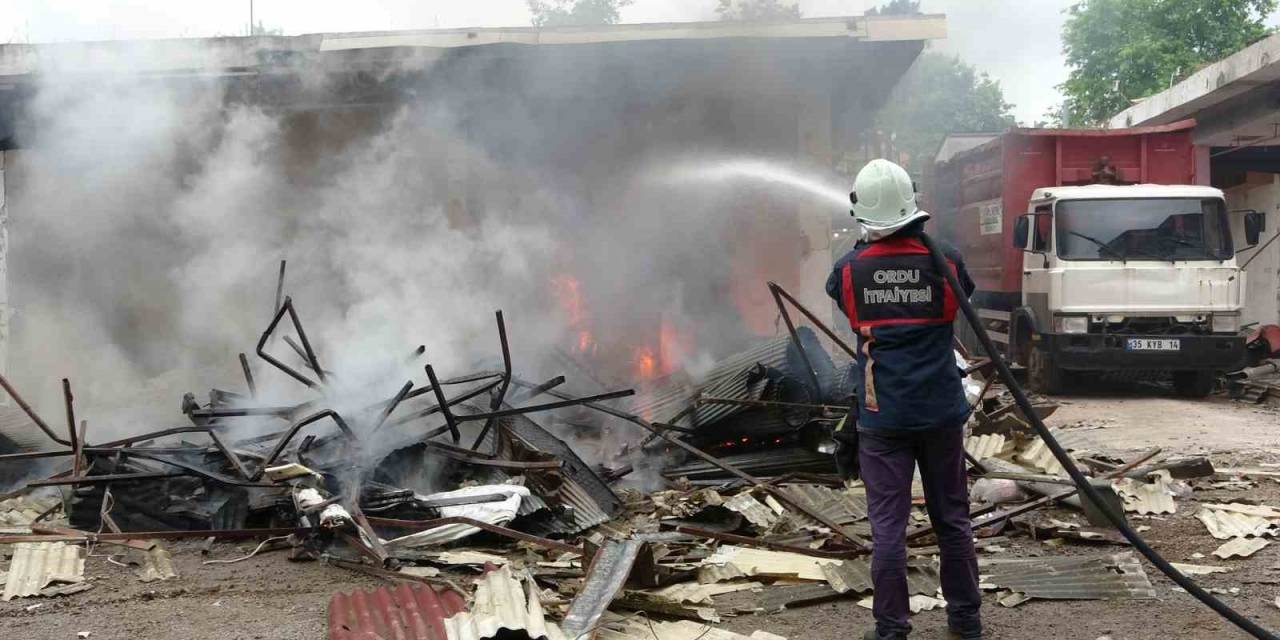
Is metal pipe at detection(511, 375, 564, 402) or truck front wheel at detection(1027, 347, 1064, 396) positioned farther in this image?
truck front wheel at detection(1027, 347, 1064, 396)

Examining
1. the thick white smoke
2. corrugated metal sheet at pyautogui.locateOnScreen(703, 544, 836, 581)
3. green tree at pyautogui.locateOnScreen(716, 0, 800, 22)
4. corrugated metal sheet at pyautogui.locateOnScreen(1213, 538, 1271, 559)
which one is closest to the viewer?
corrugated metal sheet at pyautogui.locateOnScreen(703, 544, 836, 581)

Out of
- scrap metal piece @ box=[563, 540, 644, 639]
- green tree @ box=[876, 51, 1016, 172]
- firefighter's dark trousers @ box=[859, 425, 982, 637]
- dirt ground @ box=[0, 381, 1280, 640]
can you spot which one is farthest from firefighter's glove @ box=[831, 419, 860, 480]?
green tree @ box=[876, 51, 1016, 172]

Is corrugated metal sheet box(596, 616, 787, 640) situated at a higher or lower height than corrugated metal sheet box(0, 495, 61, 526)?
lower

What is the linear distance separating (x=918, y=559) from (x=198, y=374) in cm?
687

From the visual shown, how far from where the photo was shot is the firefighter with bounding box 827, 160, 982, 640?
357cm

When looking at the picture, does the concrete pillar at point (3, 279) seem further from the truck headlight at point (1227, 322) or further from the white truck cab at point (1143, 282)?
the truck headlight at point (1227, 322)

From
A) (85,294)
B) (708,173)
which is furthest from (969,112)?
(85,294)

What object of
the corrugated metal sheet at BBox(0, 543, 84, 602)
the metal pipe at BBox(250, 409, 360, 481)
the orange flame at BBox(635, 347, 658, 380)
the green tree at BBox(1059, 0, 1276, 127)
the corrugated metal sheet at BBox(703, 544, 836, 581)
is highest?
the green tree at BBox(1059, 0, 1276, 127)

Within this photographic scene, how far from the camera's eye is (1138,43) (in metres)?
27.3

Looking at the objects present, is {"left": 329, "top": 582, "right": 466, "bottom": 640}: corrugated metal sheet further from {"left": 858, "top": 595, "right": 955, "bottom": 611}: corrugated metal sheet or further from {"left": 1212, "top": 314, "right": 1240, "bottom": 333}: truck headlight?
{"left": 1212, "top": 314, "right": 1240, "bottom": 333}: truck headlight

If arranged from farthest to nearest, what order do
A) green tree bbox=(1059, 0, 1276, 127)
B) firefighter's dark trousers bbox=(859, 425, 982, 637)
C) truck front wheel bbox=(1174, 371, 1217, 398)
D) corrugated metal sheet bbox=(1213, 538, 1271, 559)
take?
green tree bbox=(1059, 0, 1276, 127) → truck front wheel bbox=(1174, 371, 1217, 398) → corrugated metal sheet bbox=(1213, 538, 1271, 559) → firefighter's dark trousers bbox=(859, 425, 982, 637)

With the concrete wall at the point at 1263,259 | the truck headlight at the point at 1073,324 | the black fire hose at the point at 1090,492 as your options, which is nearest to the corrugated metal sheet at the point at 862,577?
the black fire hose at the point at 1090,492

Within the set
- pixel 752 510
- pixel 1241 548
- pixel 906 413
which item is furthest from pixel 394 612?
pixel 1241 548

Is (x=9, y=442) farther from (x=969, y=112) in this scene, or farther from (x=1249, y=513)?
(x=969, y=112)
